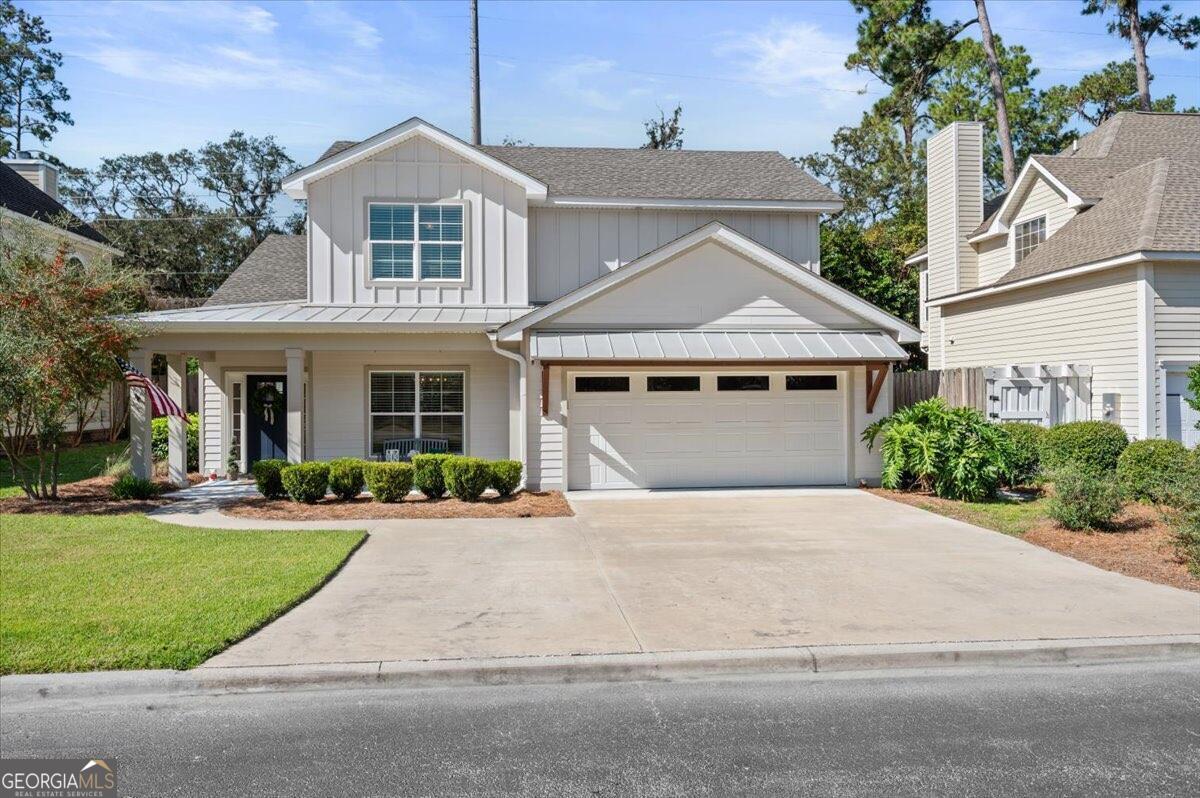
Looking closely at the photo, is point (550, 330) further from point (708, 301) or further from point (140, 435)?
point (140, 435)

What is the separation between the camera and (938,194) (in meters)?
22.2

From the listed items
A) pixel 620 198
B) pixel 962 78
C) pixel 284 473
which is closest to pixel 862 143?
pixel 962 78

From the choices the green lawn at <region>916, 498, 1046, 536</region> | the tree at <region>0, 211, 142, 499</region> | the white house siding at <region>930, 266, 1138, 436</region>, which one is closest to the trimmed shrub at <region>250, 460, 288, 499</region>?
the tree at <region>0, 211, 142, 499</region>

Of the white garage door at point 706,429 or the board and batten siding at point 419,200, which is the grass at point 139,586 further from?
the board and batten siding at point 419,200

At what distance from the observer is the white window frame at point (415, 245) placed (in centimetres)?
1565

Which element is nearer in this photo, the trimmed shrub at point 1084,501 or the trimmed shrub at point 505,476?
the trimmed shrub at point 1084,501

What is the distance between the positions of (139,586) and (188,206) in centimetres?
5106

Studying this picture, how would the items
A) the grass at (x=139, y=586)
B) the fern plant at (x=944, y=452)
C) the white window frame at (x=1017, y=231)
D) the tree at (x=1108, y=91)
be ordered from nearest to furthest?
the grass at (x=139, y=586) < the fern plant at (x=944, y=452) < the white window frame at (x=1017, y=231) < the tree at (x=1108, y=91)

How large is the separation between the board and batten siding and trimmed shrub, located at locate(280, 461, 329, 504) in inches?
166

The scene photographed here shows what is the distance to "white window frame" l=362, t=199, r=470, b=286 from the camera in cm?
1565

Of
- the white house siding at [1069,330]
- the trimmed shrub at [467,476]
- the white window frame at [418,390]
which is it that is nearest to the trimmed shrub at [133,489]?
the white window frame at [418,390]

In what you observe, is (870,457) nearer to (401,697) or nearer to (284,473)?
(284,473)

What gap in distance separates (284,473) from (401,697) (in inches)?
320

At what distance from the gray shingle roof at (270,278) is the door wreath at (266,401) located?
5.96ft
